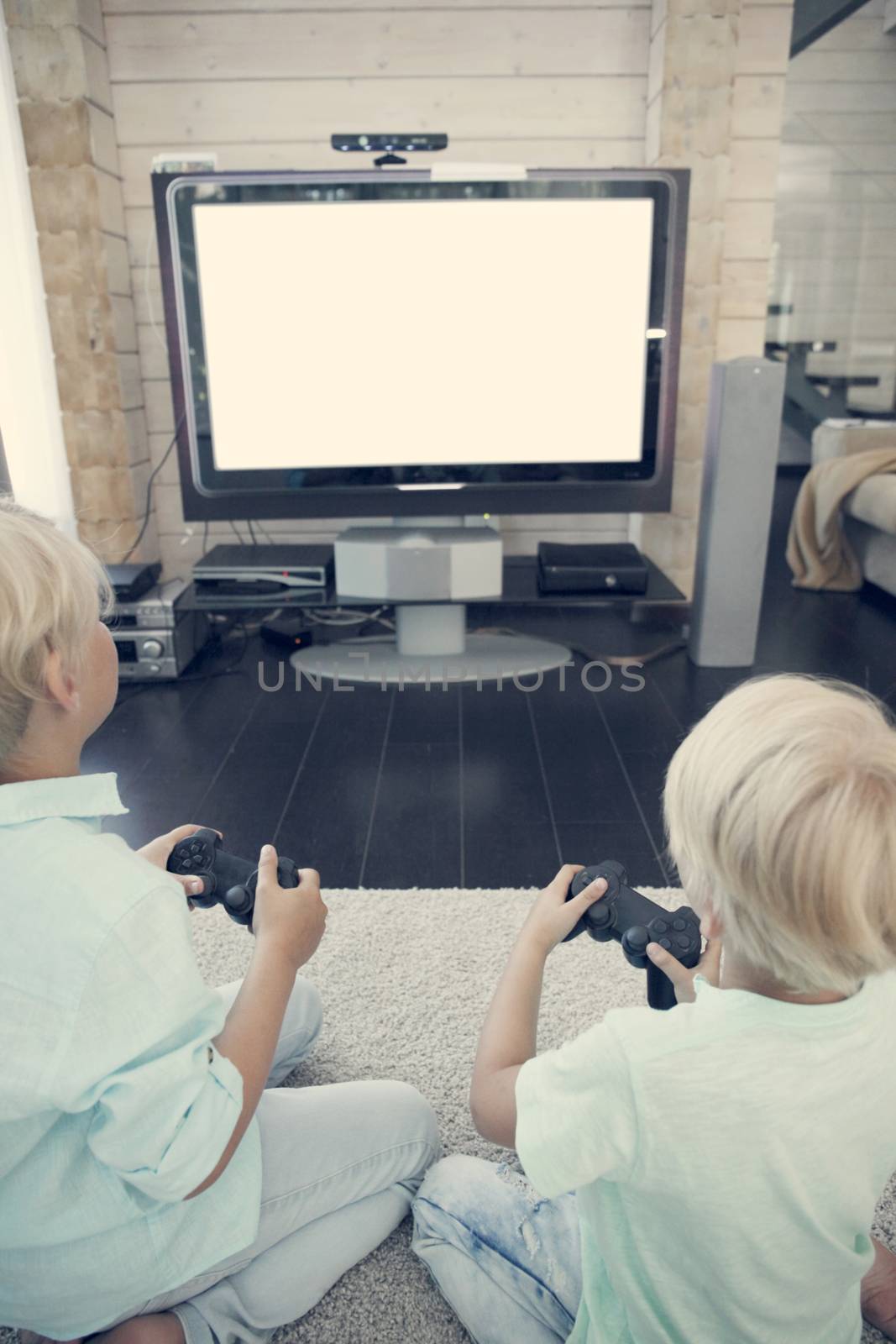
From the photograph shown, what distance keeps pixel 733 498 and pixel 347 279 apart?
1.13m

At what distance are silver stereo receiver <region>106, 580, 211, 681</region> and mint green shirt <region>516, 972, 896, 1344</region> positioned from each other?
85.8 inches

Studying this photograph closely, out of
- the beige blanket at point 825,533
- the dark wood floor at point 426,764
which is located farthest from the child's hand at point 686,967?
the beige blanket at point 825,533

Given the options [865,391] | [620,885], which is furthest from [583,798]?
[865,391]

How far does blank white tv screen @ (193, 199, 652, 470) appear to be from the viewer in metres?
2.43

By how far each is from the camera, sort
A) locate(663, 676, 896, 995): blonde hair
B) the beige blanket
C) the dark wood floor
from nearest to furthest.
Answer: locate(663, 676, 896, 995): blonde hair
the dark wood floor
the beige blanket

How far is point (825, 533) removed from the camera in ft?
12.0

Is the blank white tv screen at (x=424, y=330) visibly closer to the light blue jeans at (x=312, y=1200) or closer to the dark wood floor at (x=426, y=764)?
the dark wood floor at (x=426, y=764)

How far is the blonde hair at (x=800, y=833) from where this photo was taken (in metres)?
0.62

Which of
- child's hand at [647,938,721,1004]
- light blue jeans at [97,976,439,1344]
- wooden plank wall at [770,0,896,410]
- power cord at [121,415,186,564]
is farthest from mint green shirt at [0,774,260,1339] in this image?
wooden plank wall at [770,0,896,410]

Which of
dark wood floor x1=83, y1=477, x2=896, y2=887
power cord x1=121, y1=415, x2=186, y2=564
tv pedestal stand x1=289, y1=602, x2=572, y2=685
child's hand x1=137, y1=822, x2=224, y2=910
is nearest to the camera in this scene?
child's hand x1=137, y1=822, x2=224, y2=910

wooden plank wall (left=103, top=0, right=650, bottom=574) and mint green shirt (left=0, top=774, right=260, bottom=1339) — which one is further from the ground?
wooden plank wall (left=103, top=0, right=650, bottom=574)

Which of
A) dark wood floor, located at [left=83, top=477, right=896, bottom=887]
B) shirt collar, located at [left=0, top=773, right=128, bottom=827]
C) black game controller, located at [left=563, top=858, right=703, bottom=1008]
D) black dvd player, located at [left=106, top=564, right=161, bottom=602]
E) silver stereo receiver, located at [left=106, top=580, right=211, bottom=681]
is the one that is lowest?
dark wood floor, located at [left=83, top=477, right=896, bottom=887]

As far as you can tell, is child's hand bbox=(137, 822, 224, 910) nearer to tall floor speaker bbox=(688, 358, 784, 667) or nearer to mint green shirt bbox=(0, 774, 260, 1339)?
mint green shirt bbox=(0, 774, 260, 1339)

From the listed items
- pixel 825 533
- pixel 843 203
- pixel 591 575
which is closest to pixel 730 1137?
pixel 591 575
